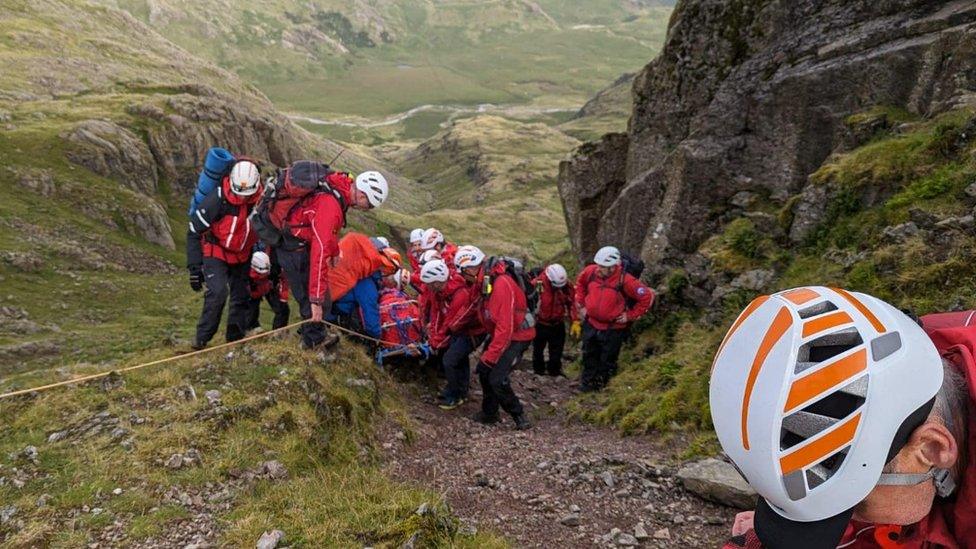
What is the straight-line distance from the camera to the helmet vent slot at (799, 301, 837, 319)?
8.98ft

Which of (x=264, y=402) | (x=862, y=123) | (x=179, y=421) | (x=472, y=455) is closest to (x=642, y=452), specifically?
(x=472, y=455)

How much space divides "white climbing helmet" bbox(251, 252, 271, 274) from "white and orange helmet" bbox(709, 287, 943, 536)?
13854 millimetres

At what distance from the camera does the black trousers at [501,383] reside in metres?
12.5

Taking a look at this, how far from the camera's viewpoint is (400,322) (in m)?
14.3

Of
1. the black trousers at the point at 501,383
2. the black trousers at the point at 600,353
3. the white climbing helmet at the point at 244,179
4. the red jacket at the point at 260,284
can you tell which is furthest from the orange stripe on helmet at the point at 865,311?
the red jacket at the point at 260,284

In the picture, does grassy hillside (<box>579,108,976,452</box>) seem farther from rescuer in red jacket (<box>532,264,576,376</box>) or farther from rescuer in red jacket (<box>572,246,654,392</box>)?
rescuer in red jacket (<box>532,264,576,376</box>)

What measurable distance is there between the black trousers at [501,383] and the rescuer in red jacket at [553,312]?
19.3 ft

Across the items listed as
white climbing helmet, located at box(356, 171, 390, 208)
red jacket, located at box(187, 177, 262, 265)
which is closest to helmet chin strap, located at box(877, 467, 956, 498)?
white climbing helmet, located at box(356, 171, 390, 208)

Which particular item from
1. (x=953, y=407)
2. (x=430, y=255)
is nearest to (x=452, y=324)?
(x=430, y=255)

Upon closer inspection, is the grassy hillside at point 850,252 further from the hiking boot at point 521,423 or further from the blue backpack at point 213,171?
the blue backpack at point 213,171

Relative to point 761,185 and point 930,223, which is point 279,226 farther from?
point 761,185

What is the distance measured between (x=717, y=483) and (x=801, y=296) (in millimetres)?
5288

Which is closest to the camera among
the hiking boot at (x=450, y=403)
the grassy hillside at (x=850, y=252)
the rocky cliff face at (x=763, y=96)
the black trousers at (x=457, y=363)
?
the grassy hillside at (x=850, y=252)

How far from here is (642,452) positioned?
376 inches
